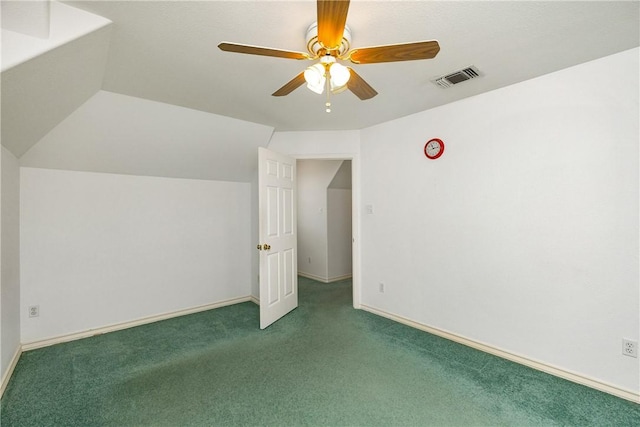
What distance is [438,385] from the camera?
2.06 m

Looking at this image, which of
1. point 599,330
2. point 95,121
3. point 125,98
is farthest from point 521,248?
point 95,121

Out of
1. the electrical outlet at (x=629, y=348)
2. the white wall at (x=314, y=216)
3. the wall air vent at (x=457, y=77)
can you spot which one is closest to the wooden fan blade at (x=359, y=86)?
the wall air vent at (x=457, y=77)

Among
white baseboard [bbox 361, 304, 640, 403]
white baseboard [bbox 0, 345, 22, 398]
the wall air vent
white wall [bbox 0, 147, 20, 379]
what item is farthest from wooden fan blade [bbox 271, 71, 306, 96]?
white baseboard [bbox 0, 345, 22, 398]

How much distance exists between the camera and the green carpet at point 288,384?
1.75m

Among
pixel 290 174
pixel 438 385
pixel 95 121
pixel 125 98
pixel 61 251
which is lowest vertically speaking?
pixel 438 385

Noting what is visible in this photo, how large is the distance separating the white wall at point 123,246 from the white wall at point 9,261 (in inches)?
4.9

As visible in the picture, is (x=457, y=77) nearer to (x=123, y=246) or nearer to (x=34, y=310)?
(x=123, y=246)

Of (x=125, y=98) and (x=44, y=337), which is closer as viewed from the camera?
(x=125, y=98)

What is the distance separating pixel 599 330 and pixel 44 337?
456 cm

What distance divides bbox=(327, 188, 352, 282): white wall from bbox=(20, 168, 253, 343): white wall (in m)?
1.57

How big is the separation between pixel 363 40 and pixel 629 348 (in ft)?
8.60

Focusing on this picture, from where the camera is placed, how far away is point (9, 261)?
2.34m

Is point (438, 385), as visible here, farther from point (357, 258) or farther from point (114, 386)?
point (114, 386)

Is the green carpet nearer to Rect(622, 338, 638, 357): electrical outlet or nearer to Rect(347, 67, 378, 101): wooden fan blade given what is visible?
Rect(622, 338, 638, 357): electrical outlet
